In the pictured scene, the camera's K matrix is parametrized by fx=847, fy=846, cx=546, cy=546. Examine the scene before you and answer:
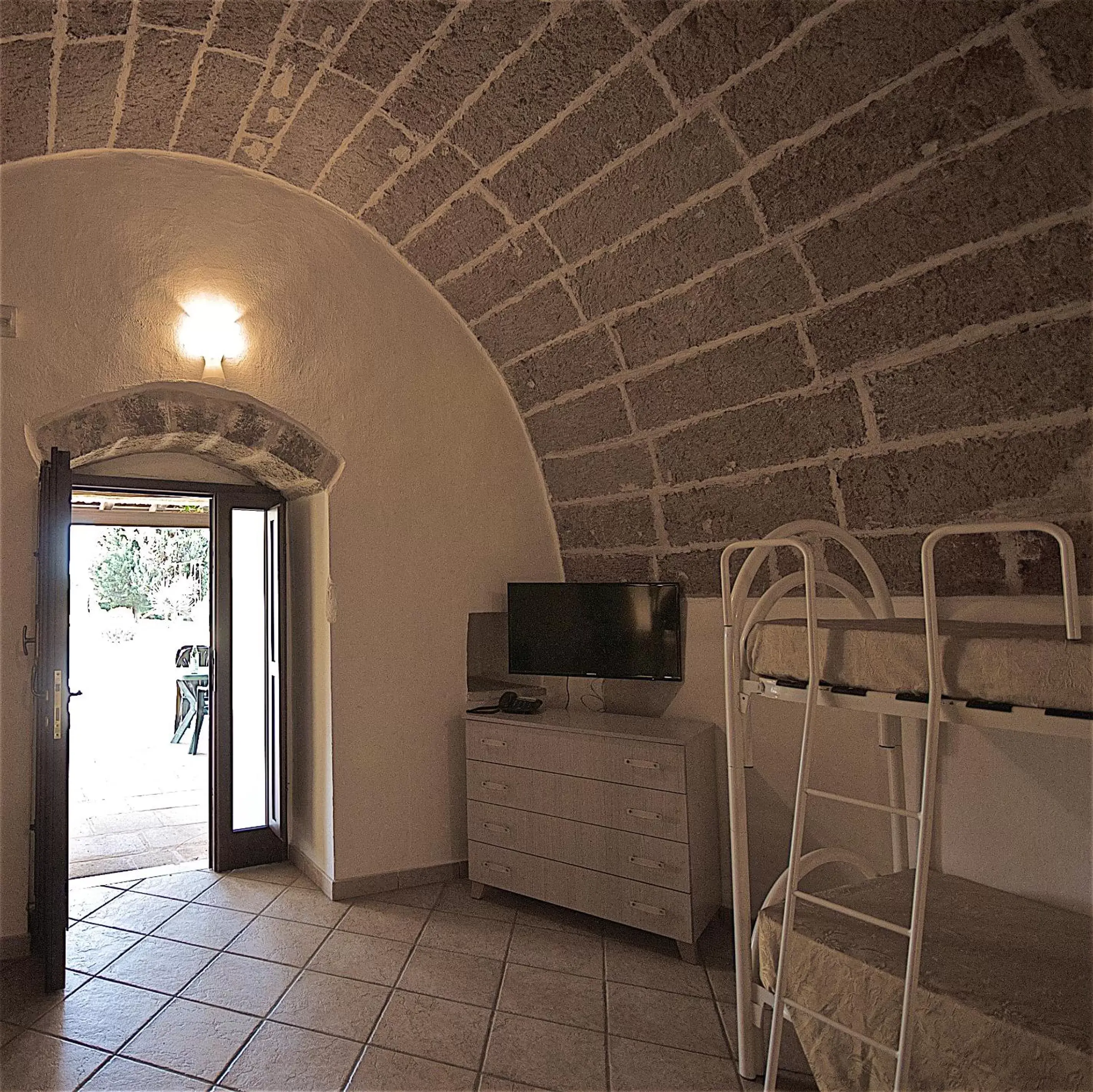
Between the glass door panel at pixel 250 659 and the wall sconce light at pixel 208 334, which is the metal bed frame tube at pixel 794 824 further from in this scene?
the glass door panel at pixel 250 659

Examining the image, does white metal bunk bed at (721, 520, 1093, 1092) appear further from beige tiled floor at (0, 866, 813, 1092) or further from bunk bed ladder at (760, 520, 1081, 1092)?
beige tiled floor at (0, 866, 813, 1092)

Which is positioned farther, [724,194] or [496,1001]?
[496,1001]

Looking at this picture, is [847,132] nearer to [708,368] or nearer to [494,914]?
[708,368]

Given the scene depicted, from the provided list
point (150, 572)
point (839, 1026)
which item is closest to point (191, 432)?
point (839, 1026)

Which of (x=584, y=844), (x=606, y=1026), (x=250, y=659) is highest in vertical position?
(x=250, y=659)

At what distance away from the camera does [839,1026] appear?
6.22 feet

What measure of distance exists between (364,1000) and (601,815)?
1.11 meters

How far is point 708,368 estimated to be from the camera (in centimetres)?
317

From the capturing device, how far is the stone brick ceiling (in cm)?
212

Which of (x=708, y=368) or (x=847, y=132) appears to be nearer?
(x=847, y=132)

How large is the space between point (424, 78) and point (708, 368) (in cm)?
141

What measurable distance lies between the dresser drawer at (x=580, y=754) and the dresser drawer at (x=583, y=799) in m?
0.03

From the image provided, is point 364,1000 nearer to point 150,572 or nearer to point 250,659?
point 250,659

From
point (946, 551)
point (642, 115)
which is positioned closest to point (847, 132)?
point (642, 115)
